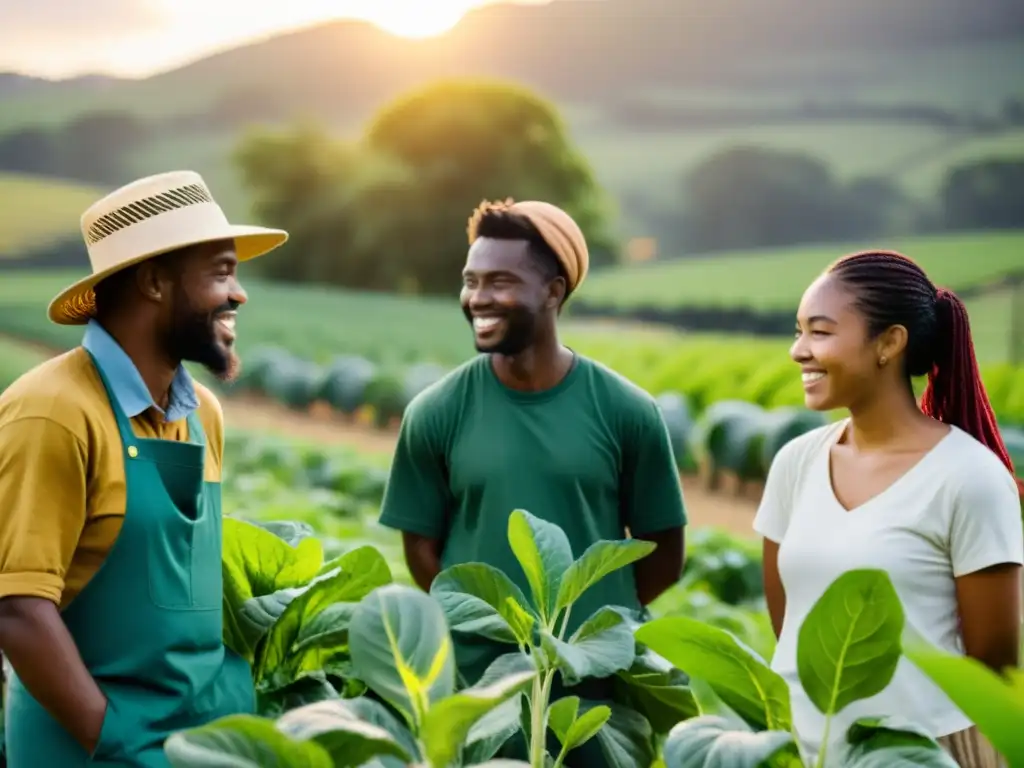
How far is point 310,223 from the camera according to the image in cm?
1992

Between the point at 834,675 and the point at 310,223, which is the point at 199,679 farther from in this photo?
the point at 310,223

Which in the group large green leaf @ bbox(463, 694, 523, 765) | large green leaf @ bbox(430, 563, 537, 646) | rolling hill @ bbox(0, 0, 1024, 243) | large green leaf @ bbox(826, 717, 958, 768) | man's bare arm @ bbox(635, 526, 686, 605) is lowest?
man's bare arm @ bbox(635, 526, 686, 605)

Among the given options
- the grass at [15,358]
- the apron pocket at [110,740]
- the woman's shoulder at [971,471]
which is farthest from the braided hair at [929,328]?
the grass at [15,358]

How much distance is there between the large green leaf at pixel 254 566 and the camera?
4.70ft

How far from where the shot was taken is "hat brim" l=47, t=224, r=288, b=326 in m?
1.47

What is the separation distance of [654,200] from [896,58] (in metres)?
3.86

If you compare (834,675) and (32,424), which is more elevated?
(32,424)

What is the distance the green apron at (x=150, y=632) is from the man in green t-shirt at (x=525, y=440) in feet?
2.34

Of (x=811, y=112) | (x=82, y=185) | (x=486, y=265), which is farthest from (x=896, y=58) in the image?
(x=486, y=265)

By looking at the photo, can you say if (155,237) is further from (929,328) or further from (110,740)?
(929,328)

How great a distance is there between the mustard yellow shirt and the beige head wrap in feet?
2.89

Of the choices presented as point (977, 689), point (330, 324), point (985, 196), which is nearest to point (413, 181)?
point (330, 324)

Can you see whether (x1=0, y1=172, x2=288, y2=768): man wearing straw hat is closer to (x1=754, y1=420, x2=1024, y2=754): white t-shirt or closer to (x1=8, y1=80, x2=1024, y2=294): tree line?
(x1=754, y1=420, x2=1024, y2=754): white t-shirt

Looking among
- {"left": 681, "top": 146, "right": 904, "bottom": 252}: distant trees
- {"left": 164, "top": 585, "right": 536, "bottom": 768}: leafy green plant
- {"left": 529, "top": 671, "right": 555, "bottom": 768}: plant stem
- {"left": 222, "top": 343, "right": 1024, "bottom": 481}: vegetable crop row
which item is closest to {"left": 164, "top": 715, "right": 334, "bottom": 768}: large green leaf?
{"left": 164, "top": 585, "right": 536, "bottom": 768}: leafy green plant
